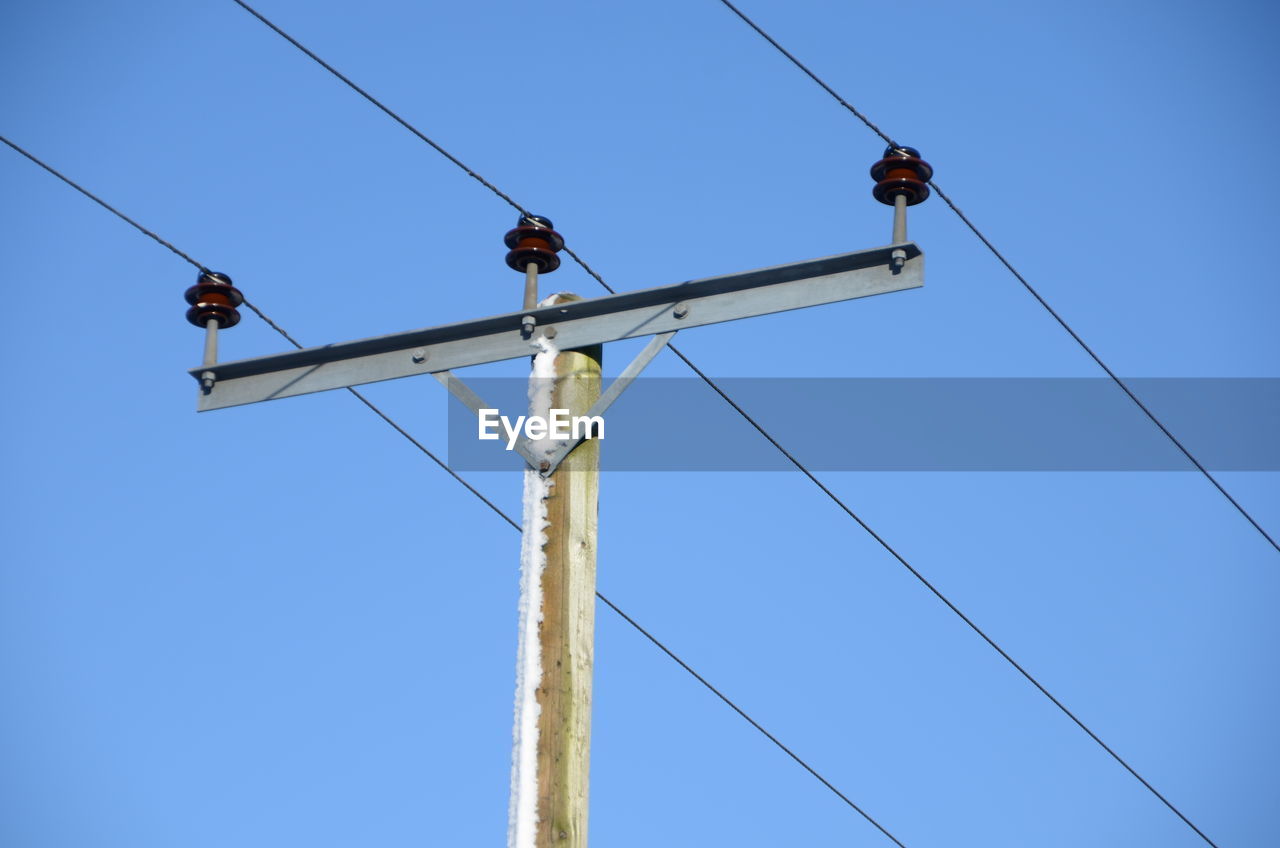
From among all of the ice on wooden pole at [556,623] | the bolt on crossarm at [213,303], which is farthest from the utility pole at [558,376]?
the bolt on crossarm at [213,303]

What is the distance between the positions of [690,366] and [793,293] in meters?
1.53

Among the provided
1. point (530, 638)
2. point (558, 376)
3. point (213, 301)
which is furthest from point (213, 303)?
point (530, 638)

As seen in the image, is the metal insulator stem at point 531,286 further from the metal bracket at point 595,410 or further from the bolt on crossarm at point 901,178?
the bolt on crossarm at point 901,178

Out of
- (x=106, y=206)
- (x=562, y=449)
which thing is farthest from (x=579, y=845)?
(x=106, y=206)

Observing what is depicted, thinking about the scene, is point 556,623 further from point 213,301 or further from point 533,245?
point 213,301

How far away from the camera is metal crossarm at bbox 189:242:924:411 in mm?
6055

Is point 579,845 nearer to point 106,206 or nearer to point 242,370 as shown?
point 242,370

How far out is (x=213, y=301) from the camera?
6945 millimetres

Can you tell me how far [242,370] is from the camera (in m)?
6.61

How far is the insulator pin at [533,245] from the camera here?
6.56 metres

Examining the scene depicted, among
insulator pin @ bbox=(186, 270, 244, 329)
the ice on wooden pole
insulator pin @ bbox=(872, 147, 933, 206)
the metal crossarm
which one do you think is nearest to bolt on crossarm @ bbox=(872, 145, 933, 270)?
insulator pin @ bbox=(872, 147, 933, 206)

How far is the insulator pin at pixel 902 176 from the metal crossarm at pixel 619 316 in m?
0.39

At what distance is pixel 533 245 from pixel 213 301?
1.40m

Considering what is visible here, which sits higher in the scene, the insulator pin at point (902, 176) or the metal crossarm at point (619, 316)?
the insulator pin at point (902, 176)
